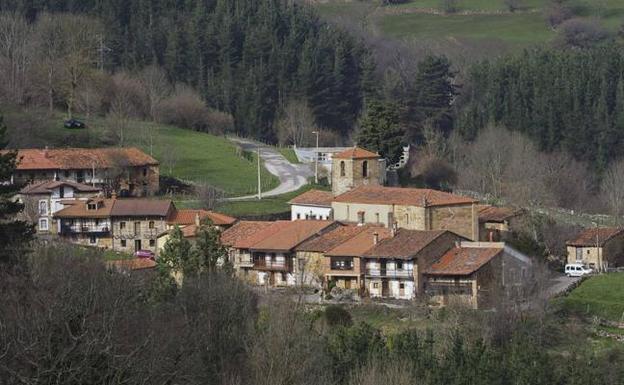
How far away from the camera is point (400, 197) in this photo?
63562 millimetres

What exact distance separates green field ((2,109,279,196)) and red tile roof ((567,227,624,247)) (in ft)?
49.5

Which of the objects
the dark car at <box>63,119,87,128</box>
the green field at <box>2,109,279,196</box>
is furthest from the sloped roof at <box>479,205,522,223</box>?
the dark car at <box>63,119,87,128</box>

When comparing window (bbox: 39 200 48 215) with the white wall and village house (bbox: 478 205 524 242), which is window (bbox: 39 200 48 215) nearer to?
the white wall

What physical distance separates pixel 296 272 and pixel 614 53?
5583 centimetres

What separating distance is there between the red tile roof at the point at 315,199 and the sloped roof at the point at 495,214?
592 centimetres

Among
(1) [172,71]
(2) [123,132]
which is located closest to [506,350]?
(2) [123,132]

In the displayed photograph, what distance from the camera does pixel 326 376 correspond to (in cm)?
3834

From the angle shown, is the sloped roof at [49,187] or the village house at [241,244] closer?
the village house at [241,244]

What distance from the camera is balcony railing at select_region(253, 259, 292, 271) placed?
59.7m

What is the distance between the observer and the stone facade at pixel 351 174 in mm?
69062

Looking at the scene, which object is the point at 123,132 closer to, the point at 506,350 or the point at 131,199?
the point at 131,199

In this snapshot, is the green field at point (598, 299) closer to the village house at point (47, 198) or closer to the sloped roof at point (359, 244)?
the sloped roof at point (359, 244)

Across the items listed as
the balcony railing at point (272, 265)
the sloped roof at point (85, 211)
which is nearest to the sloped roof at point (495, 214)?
the balcony railing at point (272, 265)

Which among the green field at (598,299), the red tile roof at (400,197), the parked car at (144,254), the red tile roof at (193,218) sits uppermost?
the red tile roof at (400,197)
